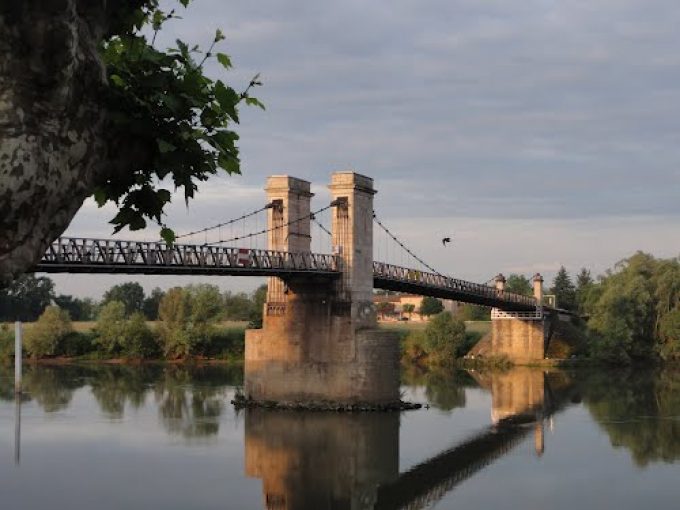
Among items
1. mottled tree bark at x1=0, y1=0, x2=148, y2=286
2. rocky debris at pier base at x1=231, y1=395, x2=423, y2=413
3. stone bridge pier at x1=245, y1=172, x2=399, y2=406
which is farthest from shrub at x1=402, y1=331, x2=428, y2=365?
mottled tree bark at x1=0, y1=0, x2=148, y2=286

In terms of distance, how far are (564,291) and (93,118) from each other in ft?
388

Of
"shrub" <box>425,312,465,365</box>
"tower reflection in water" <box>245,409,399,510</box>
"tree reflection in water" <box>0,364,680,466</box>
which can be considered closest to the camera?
"tower reflection in water" <box>245,409,399,510</box>

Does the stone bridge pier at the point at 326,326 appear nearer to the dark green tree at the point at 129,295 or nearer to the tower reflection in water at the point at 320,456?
the tower reflection in water at the point at 320,456

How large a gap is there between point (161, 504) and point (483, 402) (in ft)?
101

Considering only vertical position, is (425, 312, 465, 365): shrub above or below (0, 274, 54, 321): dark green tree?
below

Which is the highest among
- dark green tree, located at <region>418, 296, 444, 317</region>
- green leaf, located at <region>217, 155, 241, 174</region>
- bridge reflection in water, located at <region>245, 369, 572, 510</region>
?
dark green tree, located at <region>418, 296, 444, 317</region>

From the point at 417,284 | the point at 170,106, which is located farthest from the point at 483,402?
the point at 170,106

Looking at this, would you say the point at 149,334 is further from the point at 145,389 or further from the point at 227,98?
the point at 227,98

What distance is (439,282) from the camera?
6562 centimetres

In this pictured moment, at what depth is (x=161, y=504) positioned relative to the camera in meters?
25.8

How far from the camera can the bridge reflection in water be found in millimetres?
28188

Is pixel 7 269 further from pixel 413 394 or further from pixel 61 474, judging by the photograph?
pixel 413 394

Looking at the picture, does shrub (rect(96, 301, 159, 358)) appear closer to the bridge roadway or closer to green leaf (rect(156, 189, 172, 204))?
the bridge roadway

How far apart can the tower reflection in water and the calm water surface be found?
0.08 m
